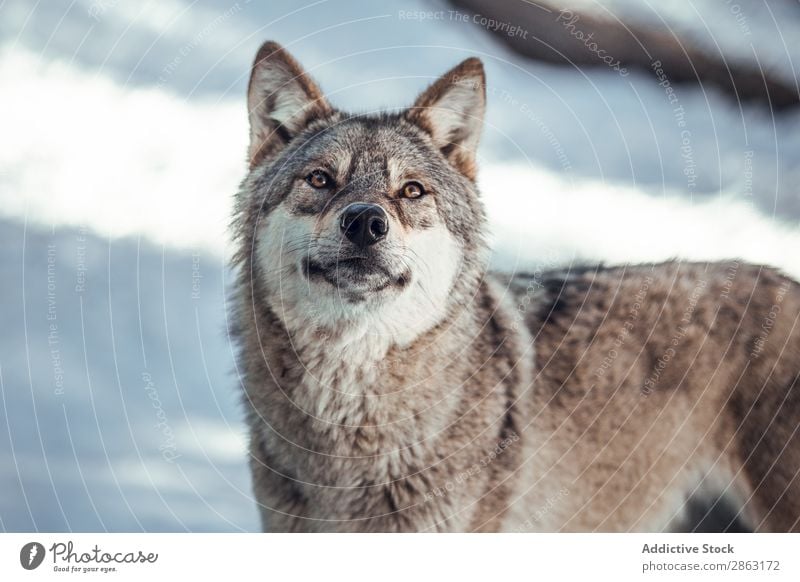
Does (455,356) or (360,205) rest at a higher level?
(360,205)

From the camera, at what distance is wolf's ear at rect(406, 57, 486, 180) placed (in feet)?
15.6

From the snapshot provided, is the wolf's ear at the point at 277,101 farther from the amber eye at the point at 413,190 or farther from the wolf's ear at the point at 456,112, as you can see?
the amber eye at the point at 413,190

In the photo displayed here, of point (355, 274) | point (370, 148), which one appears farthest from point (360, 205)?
point (370, 148)

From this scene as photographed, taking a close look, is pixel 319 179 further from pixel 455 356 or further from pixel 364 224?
pixel 455 356

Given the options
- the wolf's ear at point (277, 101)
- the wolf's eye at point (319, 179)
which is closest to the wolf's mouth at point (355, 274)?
the wolf's eye at point (319, 179)

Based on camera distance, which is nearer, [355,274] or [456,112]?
[355,274]

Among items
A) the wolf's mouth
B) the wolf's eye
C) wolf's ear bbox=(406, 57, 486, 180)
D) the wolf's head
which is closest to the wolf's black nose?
the wolf's head

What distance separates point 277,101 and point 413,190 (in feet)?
3.29

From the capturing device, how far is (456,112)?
191 inches

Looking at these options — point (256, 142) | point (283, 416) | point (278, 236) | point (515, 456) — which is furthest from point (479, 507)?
point (256, 142)

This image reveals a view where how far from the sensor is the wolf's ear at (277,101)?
4.73m
